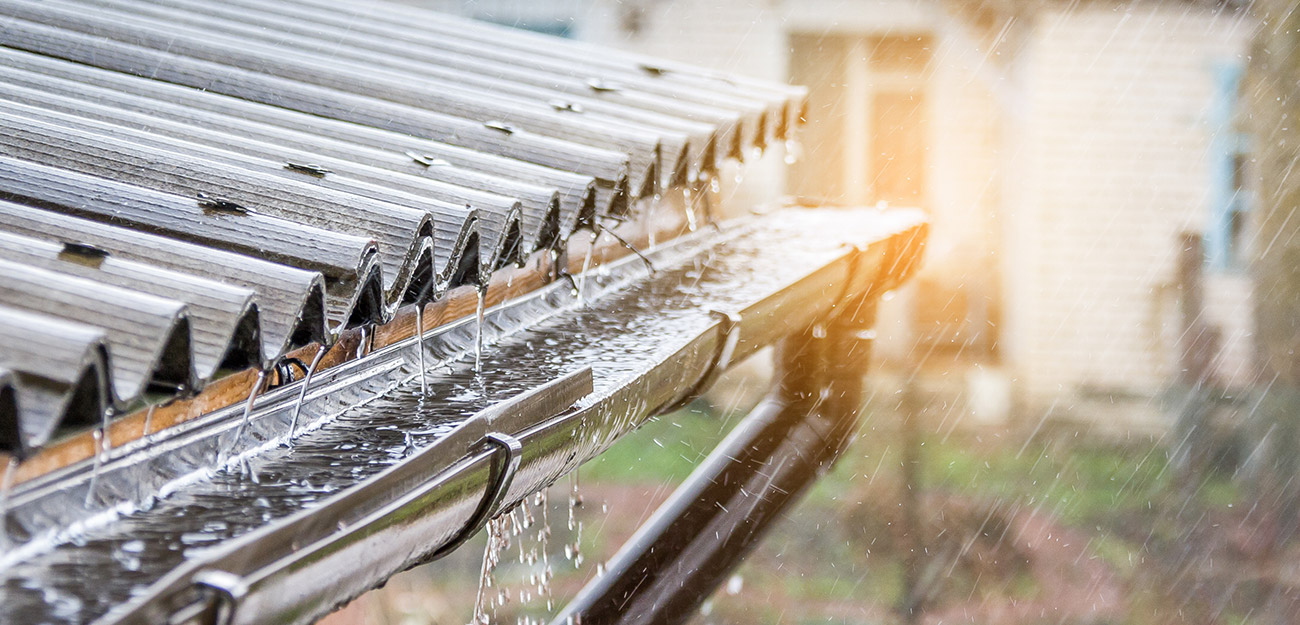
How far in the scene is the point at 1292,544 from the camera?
900 centimetres

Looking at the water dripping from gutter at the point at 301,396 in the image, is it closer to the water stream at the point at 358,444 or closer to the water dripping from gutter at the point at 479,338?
the water stream at the point at 358,444

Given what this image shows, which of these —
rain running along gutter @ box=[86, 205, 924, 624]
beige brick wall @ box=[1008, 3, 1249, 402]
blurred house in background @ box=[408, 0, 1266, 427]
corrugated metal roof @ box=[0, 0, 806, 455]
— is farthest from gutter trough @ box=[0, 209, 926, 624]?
beige brick wall @ box=[1008, 3, 1249, 402]

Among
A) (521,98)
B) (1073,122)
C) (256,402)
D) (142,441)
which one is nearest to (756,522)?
(521,98)

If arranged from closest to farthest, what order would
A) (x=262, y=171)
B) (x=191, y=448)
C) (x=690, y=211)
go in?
1. (x=191, y=448)
2. (x=262, y=171)
3. (x=690, y=211)

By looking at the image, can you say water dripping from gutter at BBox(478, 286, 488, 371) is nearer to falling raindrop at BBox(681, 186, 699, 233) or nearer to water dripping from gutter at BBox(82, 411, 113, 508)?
water dripping from gutter at BBox(82, 411, 113, 508)

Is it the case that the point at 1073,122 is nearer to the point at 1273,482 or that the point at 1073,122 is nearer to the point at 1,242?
the point at 1273,482

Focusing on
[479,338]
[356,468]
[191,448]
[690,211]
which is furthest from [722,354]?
[690,211]

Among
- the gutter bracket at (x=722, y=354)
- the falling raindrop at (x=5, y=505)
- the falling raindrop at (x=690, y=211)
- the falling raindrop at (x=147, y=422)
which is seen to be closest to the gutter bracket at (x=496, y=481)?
the falling raindrop at (x=147, y=422)

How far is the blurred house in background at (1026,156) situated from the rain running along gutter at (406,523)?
894 cm

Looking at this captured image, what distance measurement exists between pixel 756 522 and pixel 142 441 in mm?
2011

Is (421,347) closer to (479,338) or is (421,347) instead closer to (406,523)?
(479,338)

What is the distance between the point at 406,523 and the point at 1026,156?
1083cm

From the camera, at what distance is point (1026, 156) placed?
11.2 m

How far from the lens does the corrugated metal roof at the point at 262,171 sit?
4.04 ft
